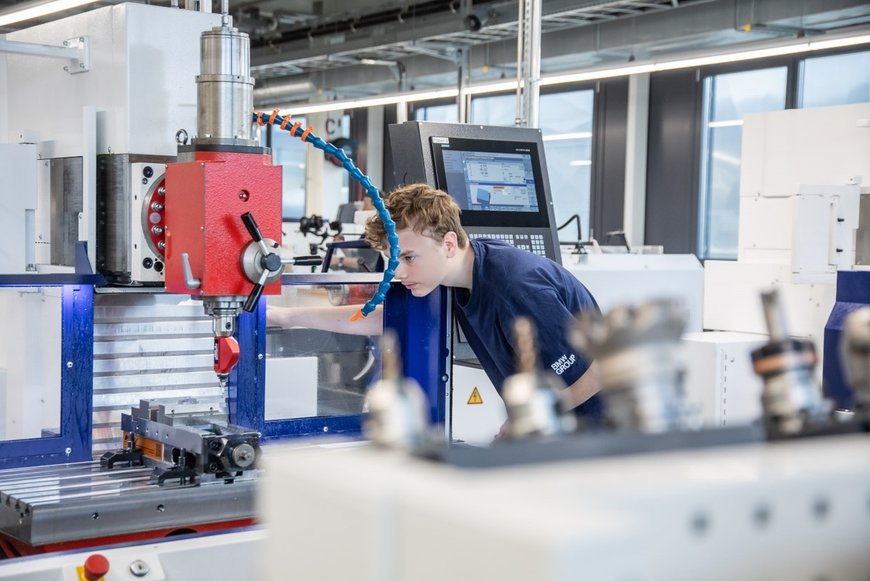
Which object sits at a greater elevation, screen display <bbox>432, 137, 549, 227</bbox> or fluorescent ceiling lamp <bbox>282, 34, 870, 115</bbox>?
fluorescent ceiling lamp <bbox>282, 34, 870, 115</bbox>

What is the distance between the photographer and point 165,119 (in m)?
2.03

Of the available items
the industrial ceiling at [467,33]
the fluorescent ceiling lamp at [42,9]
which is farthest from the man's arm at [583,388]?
the industrial ceiling at [467,33]

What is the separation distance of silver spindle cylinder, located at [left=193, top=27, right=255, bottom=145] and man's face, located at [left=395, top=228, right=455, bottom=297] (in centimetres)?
52

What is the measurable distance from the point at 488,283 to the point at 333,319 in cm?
37

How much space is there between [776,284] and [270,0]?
6035 millimetres

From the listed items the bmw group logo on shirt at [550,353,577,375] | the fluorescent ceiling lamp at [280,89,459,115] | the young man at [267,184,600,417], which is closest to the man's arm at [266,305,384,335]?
the young man at [267,184,600,417]

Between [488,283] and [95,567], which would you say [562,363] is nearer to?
[488,283]

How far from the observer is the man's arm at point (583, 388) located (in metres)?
A: 2.05

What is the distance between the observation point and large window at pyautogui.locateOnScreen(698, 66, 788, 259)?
7.97 meters

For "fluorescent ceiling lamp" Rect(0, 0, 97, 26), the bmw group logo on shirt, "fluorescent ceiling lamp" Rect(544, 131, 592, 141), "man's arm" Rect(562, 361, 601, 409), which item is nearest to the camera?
"man's arm" Rect(562, 361, 601, 409)

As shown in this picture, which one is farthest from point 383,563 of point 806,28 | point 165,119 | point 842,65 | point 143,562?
point 842,65

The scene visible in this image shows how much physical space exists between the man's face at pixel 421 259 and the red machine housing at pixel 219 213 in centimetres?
45

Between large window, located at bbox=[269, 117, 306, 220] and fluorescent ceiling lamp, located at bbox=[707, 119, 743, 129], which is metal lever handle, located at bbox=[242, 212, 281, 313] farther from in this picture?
large window, located at bbox=[269, 117, 306, 220]

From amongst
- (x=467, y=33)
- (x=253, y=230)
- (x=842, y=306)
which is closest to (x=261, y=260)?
(x=253, y=230)
